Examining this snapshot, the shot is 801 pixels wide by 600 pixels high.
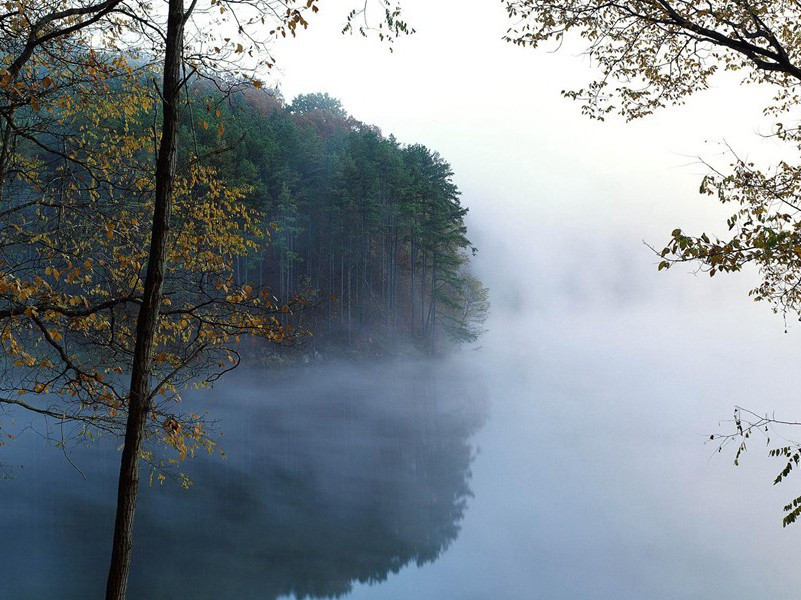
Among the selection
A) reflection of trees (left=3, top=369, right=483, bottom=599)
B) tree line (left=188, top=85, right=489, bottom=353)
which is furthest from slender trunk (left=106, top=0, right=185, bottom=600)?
tree line (left=188, top=85, right=489, bottom=353)

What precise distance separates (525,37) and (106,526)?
41.7 feet

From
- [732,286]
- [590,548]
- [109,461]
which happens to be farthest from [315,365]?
[732,286]

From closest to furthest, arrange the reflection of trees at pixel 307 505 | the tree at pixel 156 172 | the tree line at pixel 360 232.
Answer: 1. the tree at pixel 156 172
2. the reflection of trees at pixel 307 505
3. the tree line at pixel 360 232

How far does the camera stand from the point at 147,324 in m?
4.60

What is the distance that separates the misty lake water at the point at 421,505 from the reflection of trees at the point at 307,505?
0.19ft

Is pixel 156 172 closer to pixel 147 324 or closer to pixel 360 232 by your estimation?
pixel 147 324

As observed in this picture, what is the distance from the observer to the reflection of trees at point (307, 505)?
11430 mm

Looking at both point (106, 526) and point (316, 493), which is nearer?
point (106, 526)

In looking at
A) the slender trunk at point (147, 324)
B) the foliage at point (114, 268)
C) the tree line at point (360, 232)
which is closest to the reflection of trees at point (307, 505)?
the foliage at point (114, 268)

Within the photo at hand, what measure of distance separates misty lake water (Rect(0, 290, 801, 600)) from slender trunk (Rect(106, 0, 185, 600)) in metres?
7.16

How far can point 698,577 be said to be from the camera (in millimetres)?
11625

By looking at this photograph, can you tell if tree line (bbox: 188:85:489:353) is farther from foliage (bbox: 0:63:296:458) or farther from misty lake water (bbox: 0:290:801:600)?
foliage (bbox: 0:63:296:458)

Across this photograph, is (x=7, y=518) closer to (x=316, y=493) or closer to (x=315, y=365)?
(x=316, y=493)

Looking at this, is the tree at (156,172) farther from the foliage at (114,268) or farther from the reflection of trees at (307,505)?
the reflection of trees at (307,505)
